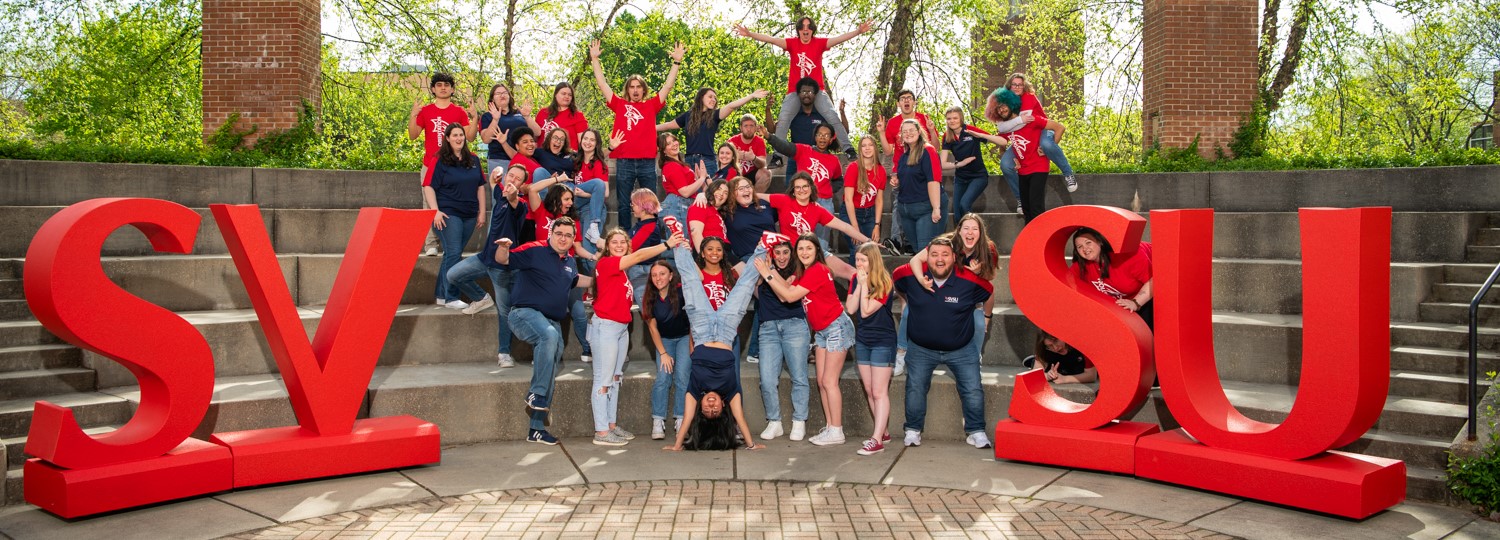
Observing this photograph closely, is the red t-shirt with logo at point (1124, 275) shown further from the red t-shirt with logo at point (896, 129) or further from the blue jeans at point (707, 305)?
the red t-shirt with logo at point (896, 129)

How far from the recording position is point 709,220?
976cm

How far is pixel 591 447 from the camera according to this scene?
866 cm

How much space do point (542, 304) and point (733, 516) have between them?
9.35ft

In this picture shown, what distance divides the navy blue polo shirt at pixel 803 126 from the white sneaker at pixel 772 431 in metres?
4.07

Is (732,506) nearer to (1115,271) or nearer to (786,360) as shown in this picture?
(786,360)

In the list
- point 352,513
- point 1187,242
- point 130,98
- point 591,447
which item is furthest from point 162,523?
point 130,98

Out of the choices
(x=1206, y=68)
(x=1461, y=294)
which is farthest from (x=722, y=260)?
(x=1206, y=68)

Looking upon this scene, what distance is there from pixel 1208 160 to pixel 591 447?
9.41m

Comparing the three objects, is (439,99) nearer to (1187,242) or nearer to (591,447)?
(591,447)

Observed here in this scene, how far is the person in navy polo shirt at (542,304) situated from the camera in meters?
8.64

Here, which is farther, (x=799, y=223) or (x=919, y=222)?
(x=919, y=222)

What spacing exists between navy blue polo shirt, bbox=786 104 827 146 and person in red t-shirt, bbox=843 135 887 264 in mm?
1060

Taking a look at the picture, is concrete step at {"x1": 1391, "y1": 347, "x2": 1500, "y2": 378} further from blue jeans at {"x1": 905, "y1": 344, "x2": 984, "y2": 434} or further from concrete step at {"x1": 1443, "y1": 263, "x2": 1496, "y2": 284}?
blue jeans at {"x1": 905, "y1": 344, "x2": 984, "y2": 434}

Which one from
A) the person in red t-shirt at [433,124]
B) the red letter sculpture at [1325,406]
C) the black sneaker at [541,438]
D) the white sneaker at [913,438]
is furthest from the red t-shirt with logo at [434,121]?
the red letter sculpture at [1325,406]
